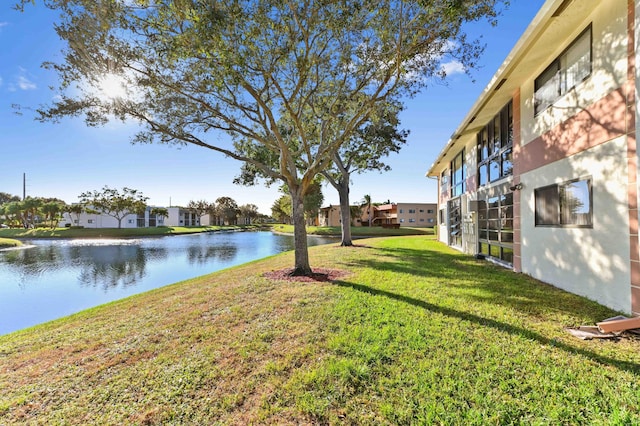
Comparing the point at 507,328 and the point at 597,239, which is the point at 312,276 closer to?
the point at 507,328

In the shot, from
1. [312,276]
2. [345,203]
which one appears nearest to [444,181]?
[345,203]

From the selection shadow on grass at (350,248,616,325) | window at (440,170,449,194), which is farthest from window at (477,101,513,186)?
window at (440,170,449,194)

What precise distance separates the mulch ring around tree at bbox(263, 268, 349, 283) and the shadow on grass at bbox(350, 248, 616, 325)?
1380 millimetres

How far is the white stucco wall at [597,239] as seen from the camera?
4.41 m

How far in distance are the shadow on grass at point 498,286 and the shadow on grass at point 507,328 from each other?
100cm

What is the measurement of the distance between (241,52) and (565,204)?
7.60 m

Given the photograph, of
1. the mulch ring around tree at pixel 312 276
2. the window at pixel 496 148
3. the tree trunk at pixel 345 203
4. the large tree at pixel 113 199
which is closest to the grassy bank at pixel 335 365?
the mulch ring around tree at pixel 312 276

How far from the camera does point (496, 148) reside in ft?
31.0

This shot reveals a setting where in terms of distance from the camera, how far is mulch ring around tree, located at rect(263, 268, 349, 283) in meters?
7.52

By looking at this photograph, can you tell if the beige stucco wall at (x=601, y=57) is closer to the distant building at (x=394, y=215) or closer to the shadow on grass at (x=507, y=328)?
the shadow on grass at (x=507, y=328)

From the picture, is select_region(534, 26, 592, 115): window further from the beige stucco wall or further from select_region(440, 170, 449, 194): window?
select_region(440, 170, 449, 194): window

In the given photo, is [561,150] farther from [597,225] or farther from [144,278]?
[144,278]

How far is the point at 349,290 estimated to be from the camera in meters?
6.17

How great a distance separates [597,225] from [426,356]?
4208 mm
